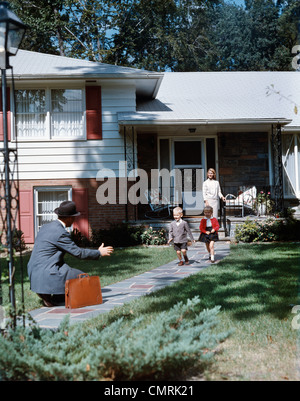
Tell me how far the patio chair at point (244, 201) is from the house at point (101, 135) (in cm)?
60

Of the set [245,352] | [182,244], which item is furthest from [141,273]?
[245,352]

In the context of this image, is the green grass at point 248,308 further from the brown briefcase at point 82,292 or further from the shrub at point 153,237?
the shrub at point 153,237

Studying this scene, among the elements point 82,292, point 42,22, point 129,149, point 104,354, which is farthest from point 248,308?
point 42,22

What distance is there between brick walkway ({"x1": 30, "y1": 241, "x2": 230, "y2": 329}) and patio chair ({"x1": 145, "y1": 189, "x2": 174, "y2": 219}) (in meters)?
3.20

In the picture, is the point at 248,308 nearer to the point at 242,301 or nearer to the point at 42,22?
the point at 242,301

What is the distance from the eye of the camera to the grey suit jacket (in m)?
5.85

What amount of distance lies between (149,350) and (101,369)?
1.13 feet

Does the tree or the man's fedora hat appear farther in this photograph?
the tree

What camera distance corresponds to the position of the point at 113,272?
841 centimetres

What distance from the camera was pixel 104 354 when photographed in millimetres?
3027

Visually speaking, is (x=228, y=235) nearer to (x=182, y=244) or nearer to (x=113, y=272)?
(x=182, y=244)

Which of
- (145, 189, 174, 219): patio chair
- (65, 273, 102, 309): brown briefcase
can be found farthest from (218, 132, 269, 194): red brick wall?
(65, 273, 102, 309): brown briefcase

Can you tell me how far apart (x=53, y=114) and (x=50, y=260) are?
29.4 feet

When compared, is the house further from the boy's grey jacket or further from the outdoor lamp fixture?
the outdoor lamp fixture
